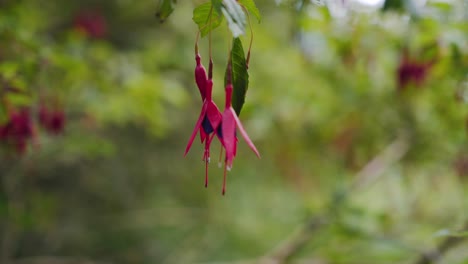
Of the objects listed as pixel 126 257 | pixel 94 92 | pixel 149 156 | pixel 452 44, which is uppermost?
pixel 452 44

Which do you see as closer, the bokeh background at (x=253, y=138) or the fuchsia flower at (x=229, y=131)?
the fuchsia flower at (x=229, y=131)

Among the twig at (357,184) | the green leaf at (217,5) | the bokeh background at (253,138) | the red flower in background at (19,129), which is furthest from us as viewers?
the twig at (357,184)

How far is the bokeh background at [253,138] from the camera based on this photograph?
1279mm

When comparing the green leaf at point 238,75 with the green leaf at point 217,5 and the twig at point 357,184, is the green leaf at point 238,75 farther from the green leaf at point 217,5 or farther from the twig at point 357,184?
the twig at point 357,184

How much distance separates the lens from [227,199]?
2713mm

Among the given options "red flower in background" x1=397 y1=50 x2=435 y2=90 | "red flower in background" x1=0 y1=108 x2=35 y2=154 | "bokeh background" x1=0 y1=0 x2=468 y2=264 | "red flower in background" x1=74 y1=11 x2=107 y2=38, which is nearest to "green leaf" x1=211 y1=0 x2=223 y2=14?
"bokeh background" x1=0 y1=0 x2=468 y2=264

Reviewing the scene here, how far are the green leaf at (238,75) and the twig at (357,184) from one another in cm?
127

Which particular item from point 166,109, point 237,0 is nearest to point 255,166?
point 166,109

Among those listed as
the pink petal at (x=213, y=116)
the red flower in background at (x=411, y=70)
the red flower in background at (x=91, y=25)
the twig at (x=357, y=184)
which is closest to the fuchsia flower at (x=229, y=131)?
the pink petal at (x=213, y=116)

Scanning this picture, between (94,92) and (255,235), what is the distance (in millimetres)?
1368

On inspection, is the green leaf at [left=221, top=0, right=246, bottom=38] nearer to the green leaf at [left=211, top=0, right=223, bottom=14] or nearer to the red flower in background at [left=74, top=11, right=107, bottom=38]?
the green leaf at [left=211, top=0, right=223, bottom=14]

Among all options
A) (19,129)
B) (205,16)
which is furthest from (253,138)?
(205,16)

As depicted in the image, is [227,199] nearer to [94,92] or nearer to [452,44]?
[94,92]

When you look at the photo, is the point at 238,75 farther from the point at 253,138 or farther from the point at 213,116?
the point at 253,138
